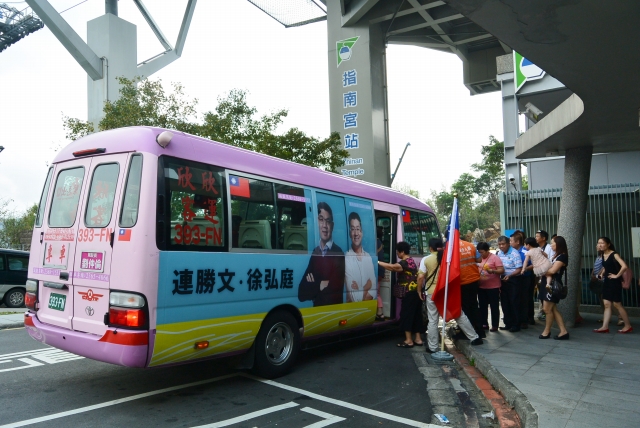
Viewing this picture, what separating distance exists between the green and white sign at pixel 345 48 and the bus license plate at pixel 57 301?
69.9 feet

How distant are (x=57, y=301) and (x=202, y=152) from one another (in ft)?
7.09

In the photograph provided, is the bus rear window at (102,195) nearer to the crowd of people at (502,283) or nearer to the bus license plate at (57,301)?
the bus license plate at (57,301)

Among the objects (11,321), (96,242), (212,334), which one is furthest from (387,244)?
(11,321)

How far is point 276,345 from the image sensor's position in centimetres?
621

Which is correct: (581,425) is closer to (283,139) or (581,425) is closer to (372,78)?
(283,139)

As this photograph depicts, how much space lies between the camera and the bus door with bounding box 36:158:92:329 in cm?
512

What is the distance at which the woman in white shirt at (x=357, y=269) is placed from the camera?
7566 millimetres

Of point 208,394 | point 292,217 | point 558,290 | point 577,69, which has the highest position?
point 577,69

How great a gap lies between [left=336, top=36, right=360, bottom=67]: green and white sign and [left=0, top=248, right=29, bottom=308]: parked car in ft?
53.9

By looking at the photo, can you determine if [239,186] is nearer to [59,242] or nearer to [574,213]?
[59,242]

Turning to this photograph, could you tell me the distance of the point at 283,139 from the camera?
18.3 meters

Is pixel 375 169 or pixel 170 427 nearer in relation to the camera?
pixel 170 427

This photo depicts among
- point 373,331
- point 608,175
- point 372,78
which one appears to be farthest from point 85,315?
point 372,78

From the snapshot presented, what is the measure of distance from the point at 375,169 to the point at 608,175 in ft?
33.4
